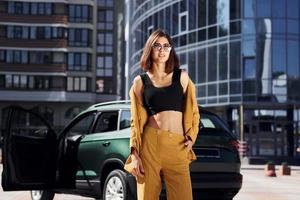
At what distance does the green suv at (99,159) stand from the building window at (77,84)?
60218 millimetres

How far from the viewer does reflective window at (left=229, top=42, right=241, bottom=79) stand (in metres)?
36.8

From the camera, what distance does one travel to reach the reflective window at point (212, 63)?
1511 inches

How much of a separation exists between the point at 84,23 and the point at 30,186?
2445 inches

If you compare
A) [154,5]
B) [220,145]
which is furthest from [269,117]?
[220,145]

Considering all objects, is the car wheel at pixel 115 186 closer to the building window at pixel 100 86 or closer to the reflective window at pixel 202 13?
the reflective window at pixel 202 13

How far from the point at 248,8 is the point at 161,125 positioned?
33.4 meters

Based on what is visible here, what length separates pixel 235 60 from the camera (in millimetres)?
36969

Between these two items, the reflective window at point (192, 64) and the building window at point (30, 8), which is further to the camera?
the building window at point (30, 8)

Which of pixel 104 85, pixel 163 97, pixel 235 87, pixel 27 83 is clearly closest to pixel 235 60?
pixel 235 87

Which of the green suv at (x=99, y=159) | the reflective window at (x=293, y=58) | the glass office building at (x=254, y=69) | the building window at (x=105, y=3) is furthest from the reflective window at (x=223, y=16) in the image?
the building window at (x=105, y=3)

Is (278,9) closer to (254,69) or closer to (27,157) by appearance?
(254,69)

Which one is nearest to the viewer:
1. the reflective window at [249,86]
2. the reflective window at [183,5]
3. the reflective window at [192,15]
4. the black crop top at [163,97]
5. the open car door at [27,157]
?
the black crop top at [163,97]

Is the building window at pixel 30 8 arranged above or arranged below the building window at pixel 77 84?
above

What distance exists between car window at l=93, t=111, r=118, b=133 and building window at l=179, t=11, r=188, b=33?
3275 centimetres
